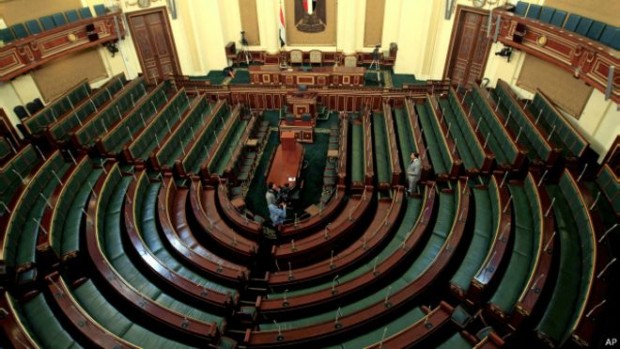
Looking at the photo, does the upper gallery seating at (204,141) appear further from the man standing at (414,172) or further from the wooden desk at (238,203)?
the man standing at (414,172)

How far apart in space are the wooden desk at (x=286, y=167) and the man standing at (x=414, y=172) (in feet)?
8.41

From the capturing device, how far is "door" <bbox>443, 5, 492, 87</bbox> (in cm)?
971

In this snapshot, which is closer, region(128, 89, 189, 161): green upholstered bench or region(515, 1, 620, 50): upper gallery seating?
region(515, 1, 620, 50): upper gallery seating

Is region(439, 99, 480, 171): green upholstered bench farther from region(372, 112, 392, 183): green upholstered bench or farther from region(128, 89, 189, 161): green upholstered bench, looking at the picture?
region(128, 89, 189, 161): green upholstered bench

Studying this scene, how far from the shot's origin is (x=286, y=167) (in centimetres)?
857

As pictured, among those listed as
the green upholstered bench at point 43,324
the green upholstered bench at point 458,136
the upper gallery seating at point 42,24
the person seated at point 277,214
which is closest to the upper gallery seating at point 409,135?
the green upholstered bench at point 458,136

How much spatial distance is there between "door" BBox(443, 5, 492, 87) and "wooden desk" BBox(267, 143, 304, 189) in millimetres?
5381

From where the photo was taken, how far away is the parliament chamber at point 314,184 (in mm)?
4625

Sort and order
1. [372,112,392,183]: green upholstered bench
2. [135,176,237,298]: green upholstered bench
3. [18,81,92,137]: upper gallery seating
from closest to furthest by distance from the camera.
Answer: [135,176,237,298]: green upholstered bench, [372,112,392,183]: green upholstered bench, [18,81,92,137]: upper gallery seating

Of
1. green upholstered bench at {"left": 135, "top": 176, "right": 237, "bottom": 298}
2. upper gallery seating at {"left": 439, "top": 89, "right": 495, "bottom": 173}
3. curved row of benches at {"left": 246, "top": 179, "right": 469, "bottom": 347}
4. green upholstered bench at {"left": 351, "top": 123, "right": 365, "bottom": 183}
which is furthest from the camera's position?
green upholstered bench at {"left": 351, "top": 123, "right": 365, "bottom": 183}

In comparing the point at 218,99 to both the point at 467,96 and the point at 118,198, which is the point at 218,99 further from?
the point at 467,96

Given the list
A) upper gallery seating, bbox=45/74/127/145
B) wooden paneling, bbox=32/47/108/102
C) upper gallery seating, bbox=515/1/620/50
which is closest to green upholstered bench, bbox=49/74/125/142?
upper gallery seating, bbox=45/74/127/145

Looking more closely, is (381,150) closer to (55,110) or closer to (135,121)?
(135,121)

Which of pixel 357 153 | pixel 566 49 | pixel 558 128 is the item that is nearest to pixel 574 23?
pixel 566 49
